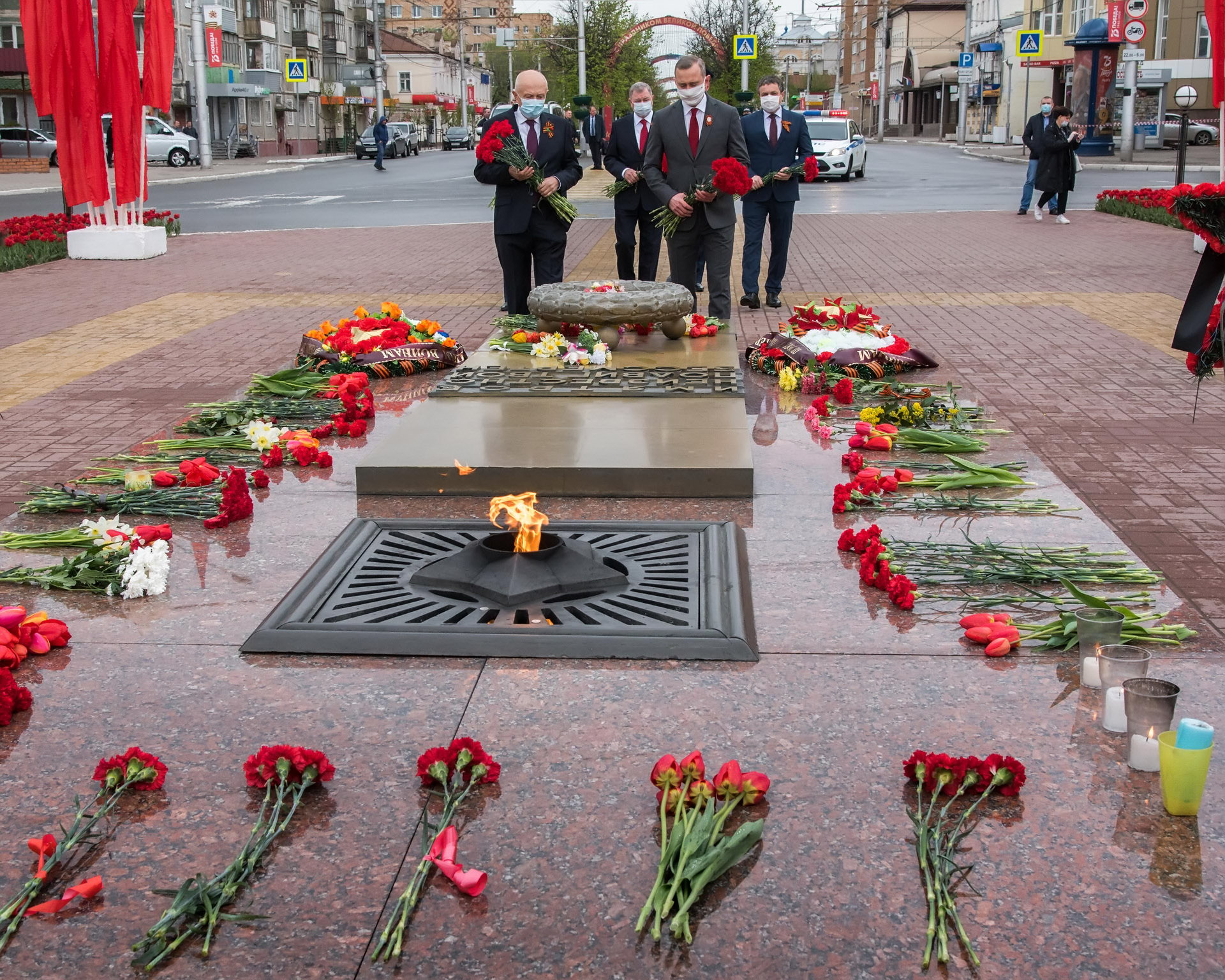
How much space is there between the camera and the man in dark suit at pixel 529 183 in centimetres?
959

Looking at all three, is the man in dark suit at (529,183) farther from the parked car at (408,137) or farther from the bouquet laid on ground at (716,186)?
the parked car at (408,137)

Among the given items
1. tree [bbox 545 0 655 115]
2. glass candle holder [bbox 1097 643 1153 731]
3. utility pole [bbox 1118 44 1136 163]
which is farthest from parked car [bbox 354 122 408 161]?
glass candle holder [bbox 1097 643 1153 731]

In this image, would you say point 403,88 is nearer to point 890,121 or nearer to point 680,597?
point 890,121

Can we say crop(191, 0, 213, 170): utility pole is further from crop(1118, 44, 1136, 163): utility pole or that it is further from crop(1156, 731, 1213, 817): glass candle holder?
crop(1156, 731, 1213, 817): glass candle holder

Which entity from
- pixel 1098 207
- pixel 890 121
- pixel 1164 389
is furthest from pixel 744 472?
pixel 890 121

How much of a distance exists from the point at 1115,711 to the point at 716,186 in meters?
6.61

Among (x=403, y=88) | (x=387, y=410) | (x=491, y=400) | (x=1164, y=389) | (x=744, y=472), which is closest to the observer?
(x=744, y=472)

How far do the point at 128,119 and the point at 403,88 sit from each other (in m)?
104

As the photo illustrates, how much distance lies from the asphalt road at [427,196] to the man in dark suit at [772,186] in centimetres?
1078

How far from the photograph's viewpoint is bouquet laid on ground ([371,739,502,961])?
2498mm

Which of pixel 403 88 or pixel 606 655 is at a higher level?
pixel 403 88

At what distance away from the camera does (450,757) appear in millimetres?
3031

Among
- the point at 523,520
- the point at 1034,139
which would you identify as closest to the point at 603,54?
the point at 1034,139

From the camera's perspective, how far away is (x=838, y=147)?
32156 mm
